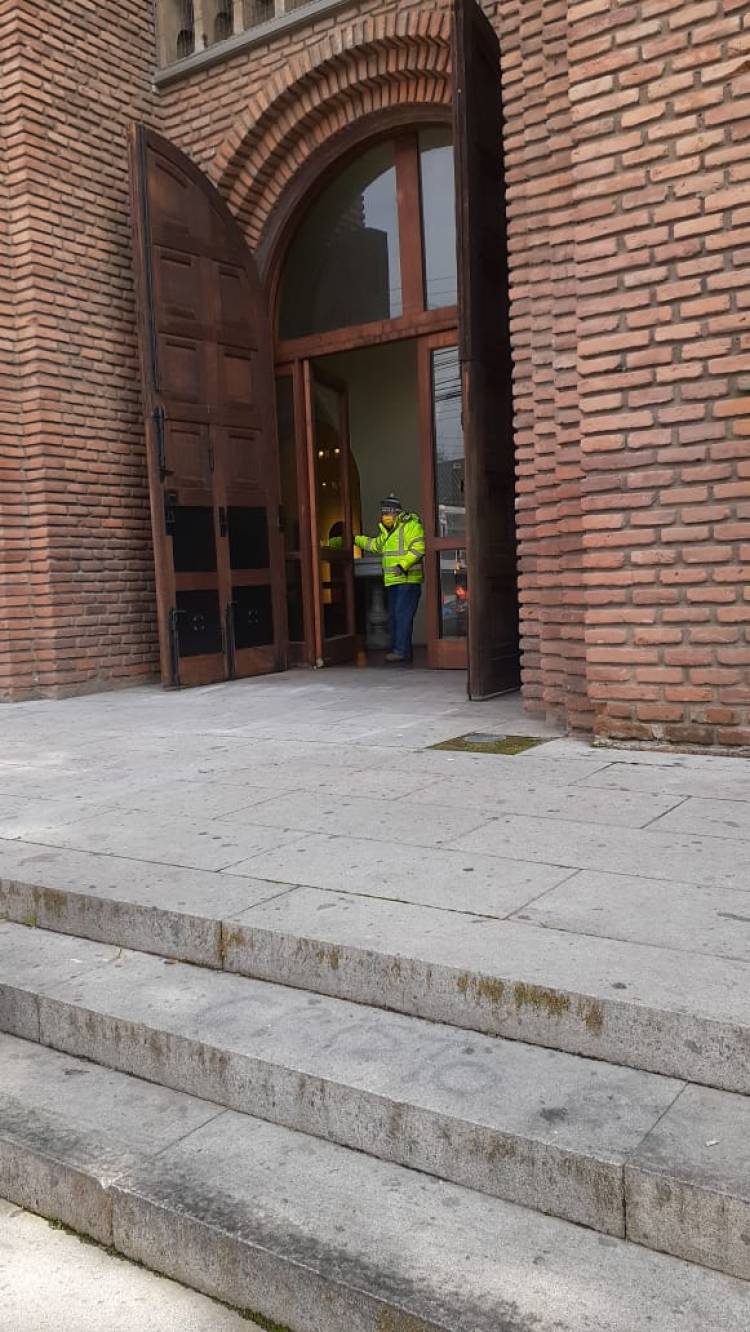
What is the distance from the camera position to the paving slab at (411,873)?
2.96m

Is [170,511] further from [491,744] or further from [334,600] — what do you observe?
[491,744]

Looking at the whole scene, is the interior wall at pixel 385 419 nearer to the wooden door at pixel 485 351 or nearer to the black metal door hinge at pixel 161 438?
the black metal door hinge at pixel 161 438

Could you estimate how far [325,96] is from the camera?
27.2ft

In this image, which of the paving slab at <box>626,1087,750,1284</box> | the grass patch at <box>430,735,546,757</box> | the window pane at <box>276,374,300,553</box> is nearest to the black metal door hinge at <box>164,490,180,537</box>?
the window pane at <box>276,374,300,553</box>

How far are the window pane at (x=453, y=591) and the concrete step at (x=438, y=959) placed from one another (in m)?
5.17

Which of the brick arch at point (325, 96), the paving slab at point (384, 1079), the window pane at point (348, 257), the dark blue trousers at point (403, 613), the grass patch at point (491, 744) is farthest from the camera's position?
the dark blue trousers at point (403, 613)

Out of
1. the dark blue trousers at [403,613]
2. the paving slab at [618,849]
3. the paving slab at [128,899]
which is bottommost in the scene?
the paving slab at [128,899]

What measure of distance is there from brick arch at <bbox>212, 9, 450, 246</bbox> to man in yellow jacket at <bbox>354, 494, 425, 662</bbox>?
2659 mm

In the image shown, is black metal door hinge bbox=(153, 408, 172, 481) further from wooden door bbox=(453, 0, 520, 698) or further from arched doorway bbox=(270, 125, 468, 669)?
wooden door bbox=(453, 0, 520, 698)

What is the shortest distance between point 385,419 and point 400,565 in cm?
502

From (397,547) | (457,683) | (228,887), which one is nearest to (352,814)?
(228,887)

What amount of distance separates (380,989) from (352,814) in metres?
1.40

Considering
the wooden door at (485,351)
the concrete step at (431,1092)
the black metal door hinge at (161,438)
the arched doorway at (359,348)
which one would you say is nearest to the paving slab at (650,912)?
the concrete step at (431,1092)

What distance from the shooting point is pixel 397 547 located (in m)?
9.55
